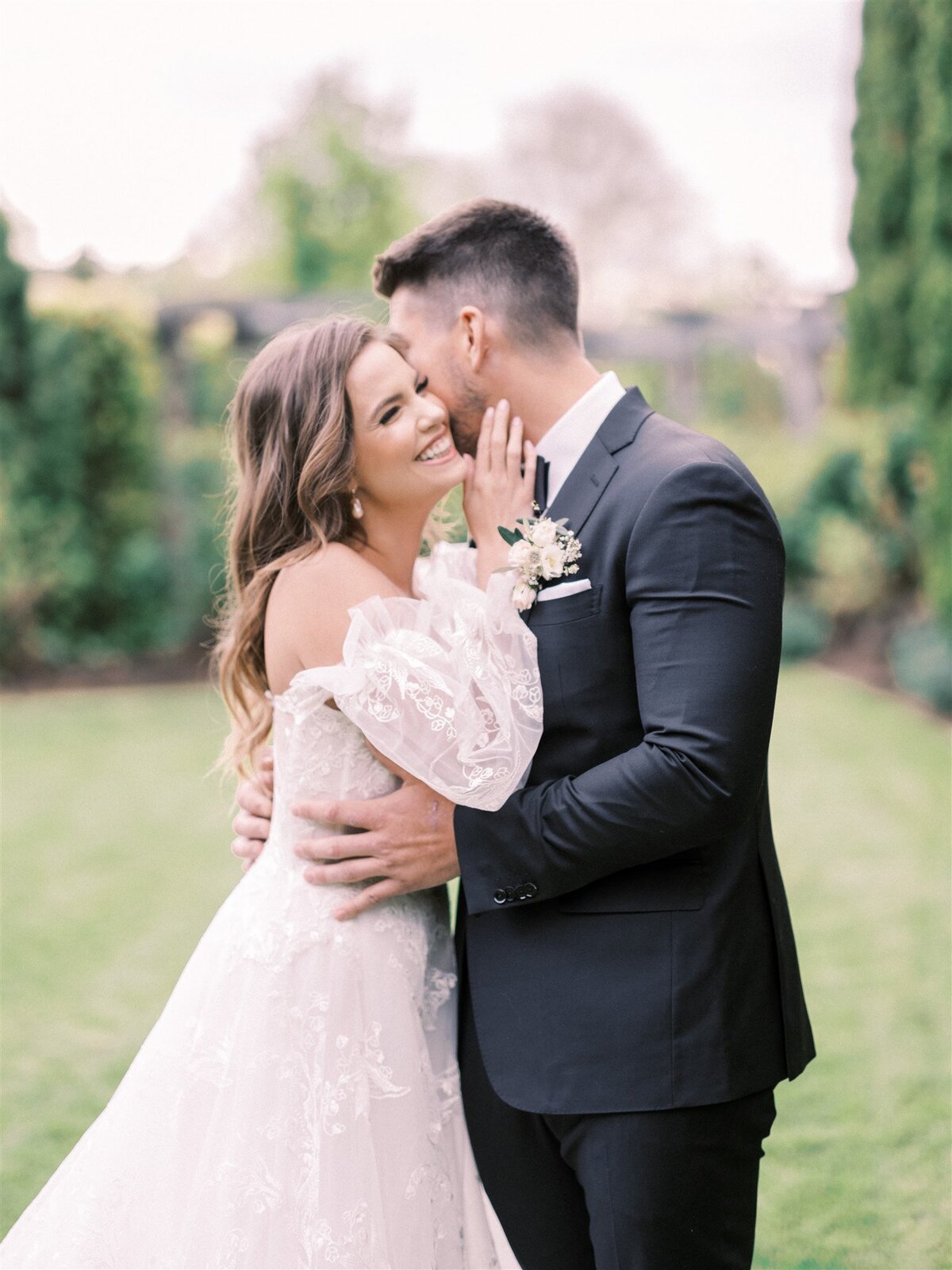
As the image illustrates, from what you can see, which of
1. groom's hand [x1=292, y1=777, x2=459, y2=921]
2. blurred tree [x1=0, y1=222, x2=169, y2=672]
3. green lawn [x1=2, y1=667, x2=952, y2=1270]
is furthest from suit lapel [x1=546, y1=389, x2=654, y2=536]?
blurred tree [x1=0, y1=222, x2=169, y2=672]

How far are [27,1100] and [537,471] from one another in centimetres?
325

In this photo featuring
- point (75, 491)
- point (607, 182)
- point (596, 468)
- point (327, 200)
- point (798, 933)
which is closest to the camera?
point (596, 468)

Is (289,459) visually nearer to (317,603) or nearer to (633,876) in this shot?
(317,603)

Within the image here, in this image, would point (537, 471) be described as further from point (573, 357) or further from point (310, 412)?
point (310, 412)

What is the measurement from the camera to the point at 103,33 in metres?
13.3

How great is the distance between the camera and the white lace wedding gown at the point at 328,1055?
2066 mm

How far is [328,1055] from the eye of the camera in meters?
2.24

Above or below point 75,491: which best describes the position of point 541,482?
above

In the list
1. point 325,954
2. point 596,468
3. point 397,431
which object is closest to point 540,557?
point 596,468

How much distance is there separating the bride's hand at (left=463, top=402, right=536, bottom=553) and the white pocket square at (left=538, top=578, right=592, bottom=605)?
126mm

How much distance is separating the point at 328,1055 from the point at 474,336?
54.7 inches

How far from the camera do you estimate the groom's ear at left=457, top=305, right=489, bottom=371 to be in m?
2.32

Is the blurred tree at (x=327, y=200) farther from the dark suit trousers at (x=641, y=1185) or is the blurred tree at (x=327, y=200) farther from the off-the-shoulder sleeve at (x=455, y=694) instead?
the dark suit trousers at (x=641, y=1185)

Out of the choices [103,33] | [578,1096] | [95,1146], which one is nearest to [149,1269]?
[95,1146]
